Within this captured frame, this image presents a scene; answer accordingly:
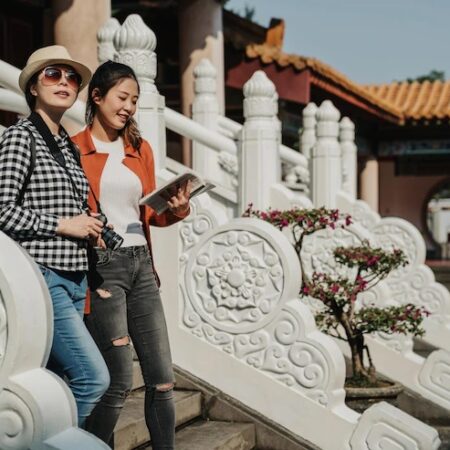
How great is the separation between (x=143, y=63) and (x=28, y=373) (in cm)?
291

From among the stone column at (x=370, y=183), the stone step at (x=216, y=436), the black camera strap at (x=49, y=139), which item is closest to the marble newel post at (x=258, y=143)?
the stone step at (x=216, y=436)

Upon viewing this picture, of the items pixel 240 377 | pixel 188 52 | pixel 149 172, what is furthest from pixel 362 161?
pixel 149 172

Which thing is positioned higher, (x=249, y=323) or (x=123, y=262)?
(x=123, y=262)

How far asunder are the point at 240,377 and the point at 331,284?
4.41 ft

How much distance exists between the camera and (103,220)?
346 centimetres

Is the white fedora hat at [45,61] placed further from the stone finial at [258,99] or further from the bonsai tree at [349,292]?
the stone finial at [258,99]

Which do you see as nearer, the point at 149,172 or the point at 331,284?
the point at 149,172

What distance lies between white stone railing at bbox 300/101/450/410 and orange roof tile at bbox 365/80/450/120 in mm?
8888

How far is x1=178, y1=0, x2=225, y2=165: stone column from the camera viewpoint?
10.8 metres

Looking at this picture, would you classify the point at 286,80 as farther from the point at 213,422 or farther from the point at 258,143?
the point at 213,422

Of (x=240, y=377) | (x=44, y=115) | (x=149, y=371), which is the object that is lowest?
(x=240, y=377)

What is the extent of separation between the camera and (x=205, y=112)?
29.1ft

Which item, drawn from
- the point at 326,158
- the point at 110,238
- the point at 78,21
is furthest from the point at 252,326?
the point at 326,158

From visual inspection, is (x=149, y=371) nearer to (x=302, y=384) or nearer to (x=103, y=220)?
(x=103, y=220)
